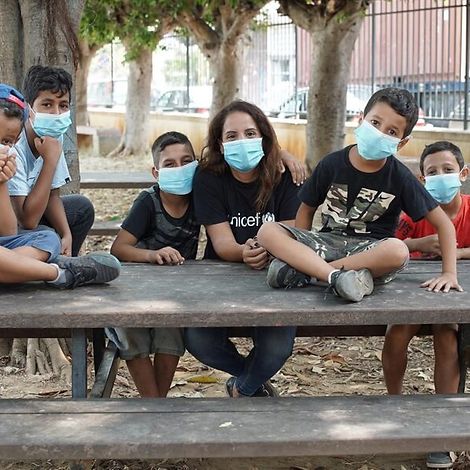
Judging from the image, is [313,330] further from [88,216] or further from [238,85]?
[238,85]

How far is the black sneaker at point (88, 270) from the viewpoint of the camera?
11.2 feet

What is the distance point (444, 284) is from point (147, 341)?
4.01ft

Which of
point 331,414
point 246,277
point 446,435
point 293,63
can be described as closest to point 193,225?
point 246,277

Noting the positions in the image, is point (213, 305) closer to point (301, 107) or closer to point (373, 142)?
point (373, 142)

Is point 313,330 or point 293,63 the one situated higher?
point 293,63

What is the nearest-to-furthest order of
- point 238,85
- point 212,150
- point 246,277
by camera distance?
point 246,277 < point 212,150 < point 238,85

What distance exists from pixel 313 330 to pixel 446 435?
1.28 meters

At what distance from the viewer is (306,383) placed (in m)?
4.79

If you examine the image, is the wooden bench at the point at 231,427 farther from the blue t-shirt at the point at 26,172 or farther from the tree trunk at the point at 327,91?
the tree trunk at the point at 327,91

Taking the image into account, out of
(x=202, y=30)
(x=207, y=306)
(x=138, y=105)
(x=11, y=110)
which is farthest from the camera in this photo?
(x=138, y=105)

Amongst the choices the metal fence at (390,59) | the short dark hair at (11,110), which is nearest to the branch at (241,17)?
the metal fence at (390,59)

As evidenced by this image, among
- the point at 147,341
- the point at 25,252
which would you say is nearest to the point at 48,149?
the point at 25,252

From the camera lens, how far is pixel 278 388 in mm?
4676

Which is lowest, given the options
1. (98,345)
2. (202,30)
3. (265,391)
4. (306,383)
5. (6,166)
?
(306,383)
